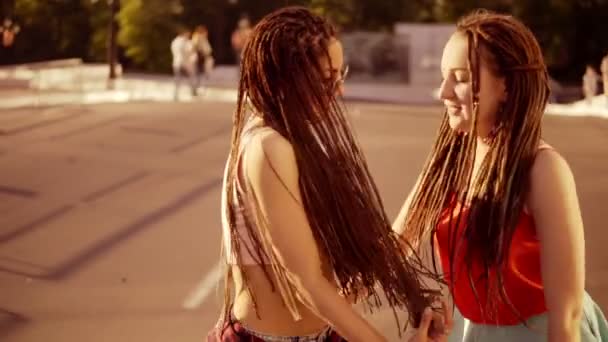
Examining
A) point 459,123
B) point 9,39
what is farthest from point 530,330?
point 9,39

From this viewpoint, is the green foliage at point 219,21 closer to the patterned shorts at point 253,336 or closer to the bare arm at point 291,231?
the patterned shorts at point 253,336

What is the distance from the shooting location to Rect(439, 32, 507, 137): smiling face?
198 cm

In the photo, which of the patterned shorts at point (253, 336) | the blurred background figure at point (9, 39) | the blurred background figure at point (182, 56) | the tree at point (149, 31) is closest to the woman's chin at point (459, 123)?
the patterned shorts at point (253, 336)

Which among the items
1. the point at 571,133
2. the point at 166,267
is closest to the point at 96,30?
the point at 571,133

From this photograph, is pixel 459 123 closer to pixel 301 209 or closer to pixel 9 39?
pixel 301 209

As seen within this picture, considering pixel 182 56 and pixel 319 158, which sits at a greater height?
pixel 319 158

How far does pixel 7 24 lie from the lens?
34.6 meters

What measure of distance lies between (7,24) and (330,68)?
3520cm

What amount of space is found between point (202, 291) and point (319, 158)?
402cm

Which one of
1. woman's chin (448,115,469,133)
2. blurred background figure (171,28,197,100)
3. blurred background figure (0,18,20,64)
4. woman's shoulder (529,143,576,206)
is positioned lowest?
blurred background figure (0,18,20,64)

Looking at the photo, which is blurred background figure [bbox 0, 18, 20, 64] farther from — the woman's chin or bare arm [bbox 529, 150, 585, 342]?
bare arm [bbox 529, 150, 585, 342]

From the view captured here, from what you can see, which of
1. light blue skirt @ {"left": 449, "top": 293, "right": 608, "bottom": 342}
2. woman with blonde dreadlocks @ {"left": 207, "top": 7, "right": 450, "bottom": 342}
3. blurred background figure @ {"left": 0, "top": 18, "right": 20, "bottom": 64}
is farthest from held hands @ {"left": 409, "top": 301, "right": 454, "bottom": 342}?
blurred background figure @ {"left": 0, "top": 18, "right": 20, "bottom": 64}

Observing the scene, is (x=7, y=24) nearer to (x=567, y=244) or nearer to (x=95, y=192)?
(x=95, y=192)

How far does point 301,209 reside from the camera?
177 centimetres
